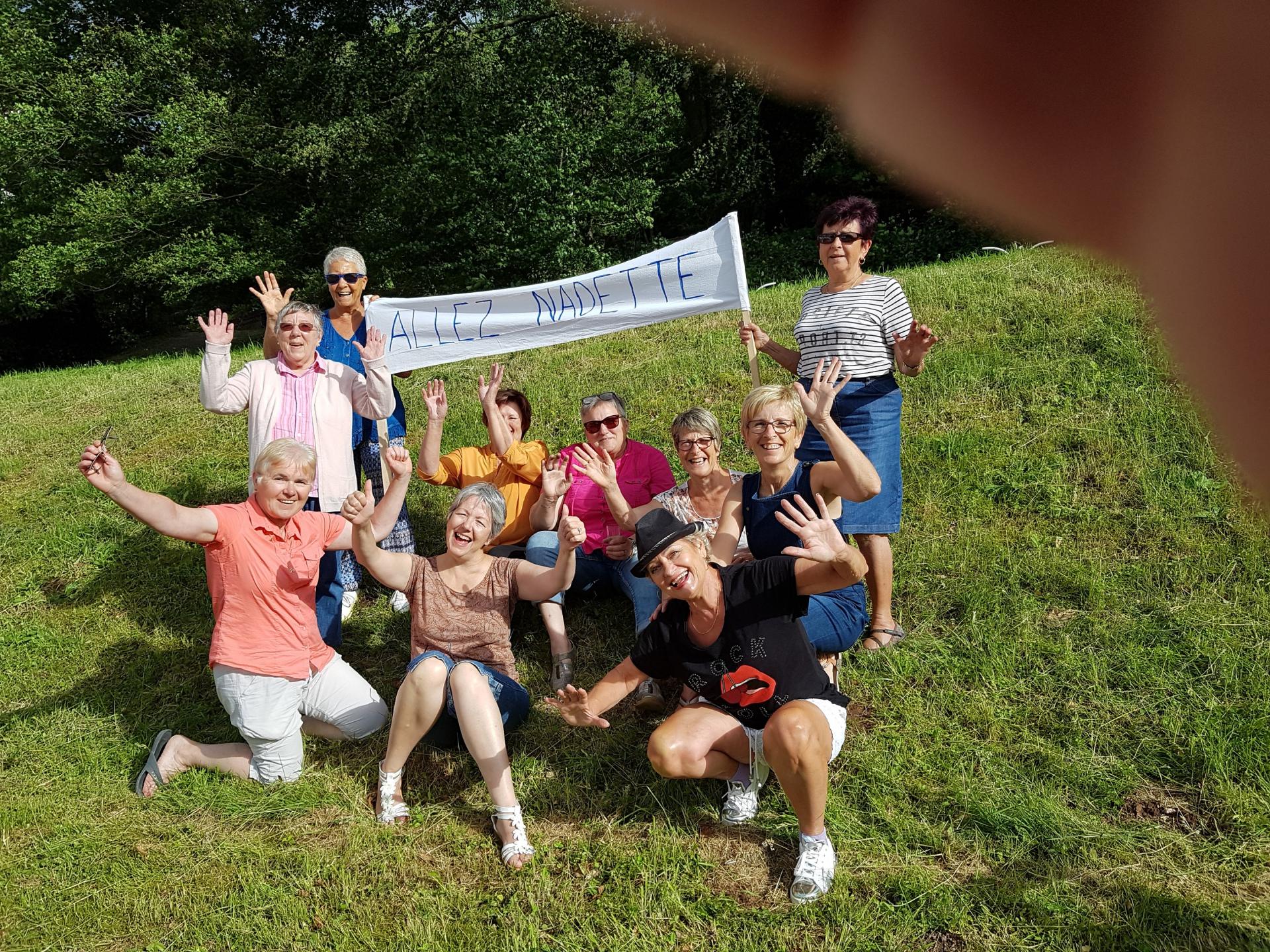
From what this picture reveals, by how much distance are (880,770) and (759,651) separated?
0.82m

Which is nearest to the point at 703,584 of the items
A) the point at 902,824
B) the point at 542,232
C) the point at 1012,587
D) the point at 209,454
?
the point at 902,824

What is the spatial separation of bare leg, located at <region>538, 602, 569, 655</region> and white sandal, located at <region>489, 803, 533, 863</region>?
45.6 inches

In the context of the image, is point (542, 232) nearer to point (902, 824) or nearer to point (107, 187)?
point (107, 187)

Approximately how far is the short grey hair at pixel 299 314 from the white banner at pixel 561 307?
0.55 meters

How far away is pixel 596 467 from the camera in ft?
15.7

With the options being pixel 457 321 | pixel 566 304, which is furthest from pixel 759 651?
pixel 457 321

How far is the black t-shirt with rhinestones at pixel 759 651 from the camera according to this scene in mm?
3609

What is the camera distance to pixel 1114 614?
15.0 ft

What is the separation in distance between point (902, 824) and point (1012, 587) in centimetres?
180

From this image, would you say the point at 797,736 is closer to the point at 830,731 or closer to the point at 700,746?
the point at 830,731

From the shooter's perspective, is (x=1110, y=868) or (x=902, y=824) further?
(x=902, y=824)

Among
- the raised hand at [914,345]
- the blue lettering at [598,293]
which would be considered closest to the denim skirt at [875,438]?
the raised hand at [914,345]

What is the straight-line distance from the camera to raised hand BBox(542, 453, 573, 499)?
484cm

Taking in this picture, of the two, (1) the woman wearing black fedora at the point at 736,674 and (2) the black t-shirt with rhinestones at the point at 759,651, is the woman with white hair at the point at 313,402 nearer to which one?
(1) the woman wearing black fedora at the point at 736,674
